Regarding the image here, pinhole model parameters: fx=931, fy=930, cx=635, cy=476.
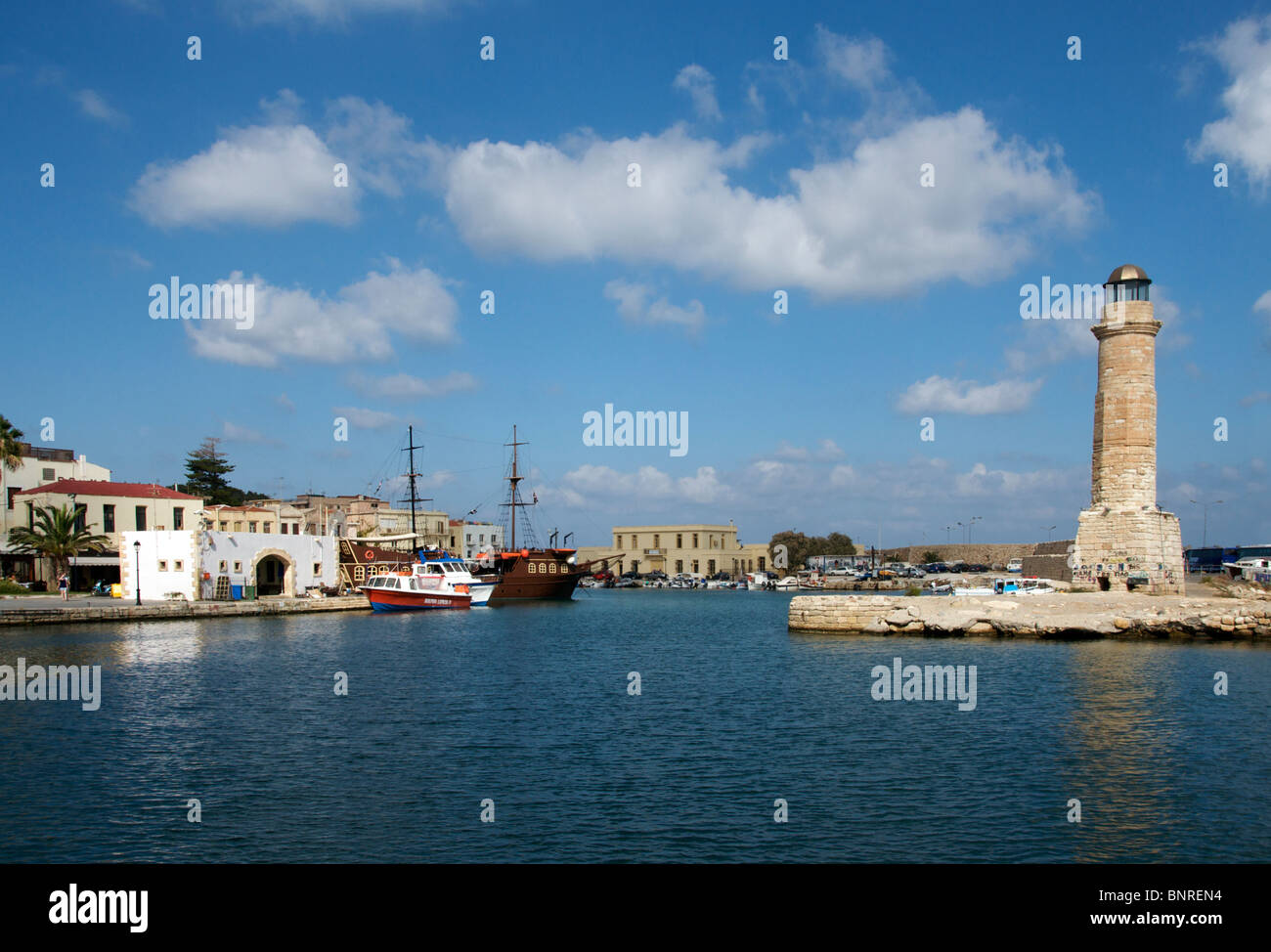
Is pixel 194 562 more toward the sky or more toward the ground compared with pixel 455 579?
more toward the sky

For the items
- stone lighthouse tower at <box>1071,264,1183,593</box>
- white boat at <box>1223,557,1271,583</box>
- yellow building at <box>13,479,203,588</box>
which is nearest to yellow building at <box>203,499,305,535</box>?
yellow building at <box>13,479,203,588</box>

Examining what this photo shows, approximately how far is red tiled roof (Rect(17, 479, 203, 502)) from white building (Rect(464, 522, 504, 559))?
4830 cm

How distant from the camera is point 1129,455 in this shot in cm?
3816

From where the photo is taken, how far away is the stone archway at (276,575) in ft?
193

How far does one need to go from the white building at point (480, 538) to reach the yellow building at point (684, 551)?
2100 centimetres

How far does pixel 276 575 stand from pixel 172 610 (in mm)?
13879

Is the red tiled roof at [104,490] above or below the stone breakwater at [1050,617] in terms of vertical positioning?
above

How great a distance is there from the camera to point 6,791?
14.3m

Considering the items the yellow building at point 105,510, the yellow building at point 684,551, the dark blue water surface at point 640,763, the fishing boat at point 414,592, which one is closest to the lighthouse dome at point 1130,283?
the dark blue water surface at point 640,763

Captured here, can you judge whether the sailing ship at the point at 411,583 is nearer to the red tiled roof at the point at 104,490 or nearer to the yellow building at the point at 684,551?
the red tiled roof at the point at 104,490

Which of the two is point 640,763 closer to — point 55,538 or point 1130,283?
point 1130,283

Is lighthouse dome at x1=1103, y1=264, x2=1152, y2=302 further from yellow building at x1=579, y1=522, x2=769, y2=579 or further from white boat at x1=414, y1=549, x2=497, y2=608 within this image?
yellow building at x1=579, y1=522, x2=769, y2=579

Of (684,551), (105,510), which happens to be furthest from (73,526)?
(684,551)
